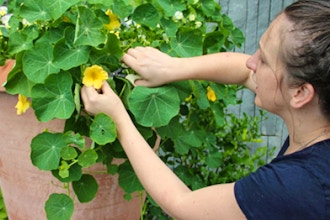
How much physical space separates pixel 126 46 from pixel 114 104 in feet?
0.65

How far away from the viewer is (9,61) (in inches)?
50.8

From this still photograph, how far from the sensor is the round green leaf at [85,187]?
1.24 m

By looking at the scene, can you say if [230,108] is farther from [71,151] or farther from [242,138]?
[71,151]

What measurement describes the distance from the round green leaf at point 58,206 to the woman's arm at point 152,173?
19 cm

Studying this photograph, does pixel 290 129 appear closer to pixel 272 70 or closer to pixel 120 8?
pixel 272 70

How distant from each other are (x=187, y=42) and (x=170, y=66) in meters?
0.11

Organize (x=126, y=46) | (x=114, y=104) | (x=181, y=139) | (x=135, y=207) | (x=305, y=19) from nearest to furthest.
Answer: (x=305, y=19)
(x=114, y=104)
(x=126, y=46)
(x=181, y=139)
(x=135, y=207)

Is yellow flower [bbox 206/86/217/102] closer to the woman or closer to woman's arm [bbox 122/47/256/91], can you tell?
woman's arm [bbox 122/47/256/91]

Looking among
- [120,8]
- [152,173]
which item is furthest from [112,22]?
[152,173]

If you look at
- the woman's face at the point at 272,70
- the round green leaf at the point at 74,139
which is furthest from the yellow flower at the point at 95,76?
the woman's face at the point at 272,70

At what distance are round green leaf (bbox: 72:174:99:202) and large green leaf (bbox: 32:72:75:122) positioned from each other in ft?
0.59

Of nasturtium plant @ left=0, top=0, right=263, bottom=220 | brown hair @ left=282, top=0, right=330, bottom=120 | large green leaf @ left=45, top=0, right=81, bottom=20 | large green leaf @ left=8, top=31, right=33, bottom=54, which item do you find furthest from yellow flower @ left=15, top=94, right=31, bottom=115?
brown hair @ left=282, top=0, right=330, bottom=120

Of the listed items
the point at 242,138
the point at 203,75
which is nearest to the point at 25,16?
the point at 203,75

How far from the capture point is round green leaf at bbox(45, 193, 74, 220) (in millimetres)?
1217
